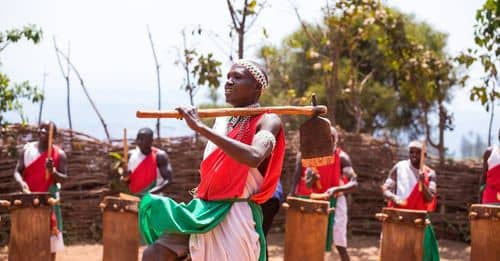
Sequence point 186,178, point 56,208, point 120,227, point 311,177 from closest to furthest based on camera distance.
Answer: point 120,227 → point 56,208 → point 311,177 → point 186,178

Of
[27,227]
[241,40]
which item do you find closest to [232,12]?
[241,40]

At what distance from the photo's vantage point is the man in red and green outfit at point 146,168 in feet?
31.6

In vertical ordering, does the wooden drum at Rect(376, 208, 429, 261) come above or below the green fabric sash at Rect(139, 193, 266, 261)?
below

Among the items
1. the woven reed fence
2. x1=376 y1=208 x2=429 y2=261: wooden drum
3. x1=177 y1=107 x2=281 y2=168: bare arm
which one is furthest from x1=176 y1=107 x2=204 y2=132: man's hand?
the woven reed fence

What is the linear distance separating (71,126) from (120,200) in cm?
500

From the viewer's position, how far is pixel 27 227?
6.81 m

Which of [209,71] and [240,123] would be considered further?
[209,71]

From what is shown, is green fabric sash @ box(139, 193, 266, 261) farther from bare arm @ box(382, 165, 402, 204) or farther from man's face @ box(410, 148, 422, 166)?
man's face @ box(410, 148, 422, 166)

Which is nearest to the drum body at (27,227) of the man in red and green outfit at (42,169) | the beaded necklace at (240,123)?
the man in red and green outfit at (42,169)

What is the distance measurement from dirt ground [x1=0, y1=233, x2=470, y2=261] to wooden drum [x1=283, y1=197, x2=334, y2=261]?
3.05 meters

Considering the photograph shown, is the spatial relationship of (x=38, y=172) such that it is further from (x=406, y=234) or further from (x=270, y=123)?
(x=270, y=123)

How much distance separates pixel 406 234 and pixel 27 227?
321 cm

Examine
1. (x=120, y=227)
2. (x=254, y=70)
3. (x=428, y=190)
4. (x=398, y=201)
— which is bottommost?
(x=120, y=227)

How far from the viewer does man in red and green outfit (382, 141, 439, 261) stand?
8.43 m
